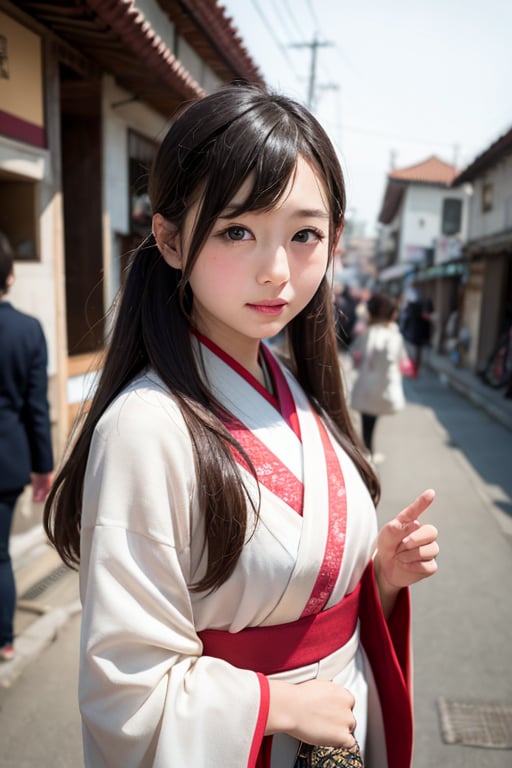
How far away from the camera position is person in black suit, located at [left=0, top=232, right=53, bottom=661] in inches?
104

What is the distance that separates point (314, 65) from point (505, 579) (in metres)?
18.7

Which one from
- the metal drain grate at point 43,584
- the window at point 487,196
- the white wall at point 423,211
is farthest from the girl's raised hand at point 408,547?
the white wall at point 423,211

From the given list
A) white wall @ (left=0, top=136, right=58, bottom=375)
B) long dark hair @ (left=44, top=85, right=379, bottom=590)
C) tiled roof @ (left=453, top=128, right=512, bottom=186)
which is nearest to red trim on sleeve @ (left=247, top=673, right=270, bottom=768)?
long dark hair @ (left=44, top=85, right=379, bottom=590)

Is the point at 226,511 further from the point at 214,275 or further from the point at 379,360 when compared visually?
the point at 379,360

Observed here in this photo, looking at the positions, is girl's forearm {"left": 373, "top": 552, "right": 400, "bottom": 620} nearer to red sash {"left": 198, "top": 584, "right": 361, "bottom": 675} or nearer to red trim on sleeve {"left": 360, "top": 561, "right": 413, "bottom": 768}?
red trim on sleeve {"left": 360, "top": 561, "right": 413, "bottom": 768}

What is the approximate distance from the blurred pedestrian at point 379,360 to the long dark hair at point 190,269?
4491 millimetres

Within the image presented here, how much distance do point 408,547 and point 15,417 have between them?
2.06m

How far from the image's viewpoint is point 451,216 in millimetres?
31719

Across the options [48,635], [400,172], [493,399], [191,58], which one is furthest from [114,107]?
[400,172]

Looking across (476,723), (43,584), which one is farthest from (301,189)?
(43,584)

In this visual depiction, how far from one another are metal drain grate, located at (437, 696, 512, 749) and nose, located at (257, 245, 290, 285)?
234cm

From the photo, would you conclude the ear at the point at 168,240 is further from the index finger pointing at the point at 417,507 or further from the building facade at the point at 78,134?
the building facade at the point at 78,134

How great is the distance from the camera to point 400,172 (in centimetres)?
3100

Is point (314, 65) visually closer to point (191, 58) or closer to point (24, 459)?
point (191, 58)
